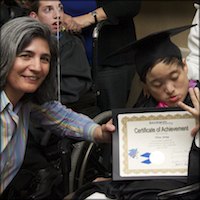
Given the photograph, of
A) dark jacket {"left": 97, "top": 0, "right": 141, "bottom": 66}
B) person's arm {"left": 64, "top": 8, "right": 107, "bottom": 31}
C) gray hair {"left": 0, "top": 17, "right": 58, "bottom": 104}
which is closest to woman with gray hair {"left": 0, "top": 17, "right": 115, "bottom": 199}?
gray hair {"left": 0, "top": 17, "right": 58, "bottom": 104}

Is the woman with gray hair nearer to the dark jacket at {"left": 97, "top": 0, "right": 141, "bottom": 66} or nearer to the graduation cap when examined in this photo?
the graduation cap

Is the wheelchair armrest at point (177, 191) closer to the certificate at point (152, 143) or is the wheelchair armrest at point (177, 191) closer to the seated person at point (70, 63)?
the certificate at point (152, 143)

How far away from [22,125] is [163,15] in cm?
143

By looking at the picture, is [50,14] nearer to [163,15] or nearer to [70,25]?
[70,25]

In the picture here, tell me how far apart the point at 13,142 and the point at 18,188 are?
22 centimetres

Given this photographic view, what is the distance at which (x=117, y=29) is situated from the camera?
2.20 meters

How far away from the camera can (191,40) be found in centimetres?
173

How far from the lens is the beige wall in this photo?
2.58 m

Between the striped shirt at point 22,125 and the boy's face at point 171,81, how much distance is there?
→ 13.0 inches

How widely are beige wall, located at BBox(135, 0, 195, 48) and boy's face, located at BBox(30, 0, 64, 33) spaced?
3.23 ft

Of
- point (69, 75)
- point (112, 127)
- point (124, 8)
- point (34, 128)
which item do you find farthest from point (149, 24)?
point (112, 127)

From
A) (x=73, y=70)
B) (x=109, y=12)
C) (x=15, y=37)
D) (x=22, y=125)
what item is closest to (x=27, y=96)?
(x=22, y=125)

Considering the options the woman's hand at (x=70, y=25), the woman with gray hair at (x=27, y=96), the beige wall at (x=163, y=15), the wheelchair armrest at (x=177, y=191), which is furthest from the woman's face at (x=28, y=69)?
the beige wall at (x=163, y=15)

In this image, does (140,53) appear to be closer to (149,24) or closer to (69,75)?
(69,75)
